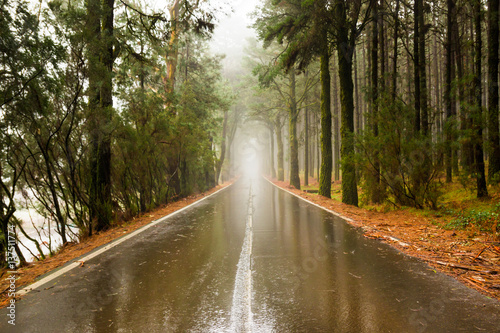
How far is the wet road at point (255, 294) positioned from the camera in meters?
2.89

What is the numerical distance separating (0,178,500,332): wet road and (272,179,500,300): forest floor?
0.36 metres

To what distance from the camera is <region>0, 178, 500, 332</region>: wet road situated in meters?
2.89

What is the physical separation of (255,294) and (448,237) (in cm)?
475

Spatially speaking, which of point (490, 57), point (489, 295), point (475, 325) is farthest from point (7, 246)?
point (490, 57)

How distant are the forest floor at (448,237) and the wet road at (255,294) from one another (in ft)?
1.19

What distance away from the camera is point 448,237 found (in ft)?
19.4

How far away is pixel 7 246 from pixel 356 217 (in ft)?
30.2

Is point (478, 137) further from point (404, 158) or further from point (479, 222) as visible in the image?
point (479, 222)

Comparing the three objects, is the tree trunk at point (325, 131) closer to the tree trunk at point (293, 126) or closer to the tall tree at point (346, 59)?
the tall tree at point (346, 59)

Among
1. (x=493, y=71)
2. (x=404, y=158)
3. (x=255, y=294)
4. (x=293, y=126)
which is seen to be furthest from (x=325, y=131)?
(x=255, y=294)

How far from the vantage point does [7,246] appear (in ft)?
19.8

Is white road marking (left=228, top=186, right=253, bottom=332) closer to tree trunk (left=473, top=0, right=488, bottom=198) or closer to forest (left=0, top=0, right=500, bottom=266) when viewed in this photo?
forest (left=0, top=0, right=500, bottom=266)

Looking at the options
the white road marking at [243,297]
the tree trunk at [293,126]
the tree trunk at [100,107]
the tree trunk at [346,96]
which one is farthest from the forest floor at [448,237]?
the tree trunk at [293,126]

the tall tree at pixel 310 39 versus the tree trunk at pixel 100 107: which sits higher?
the tall tree at pixel 310 39
